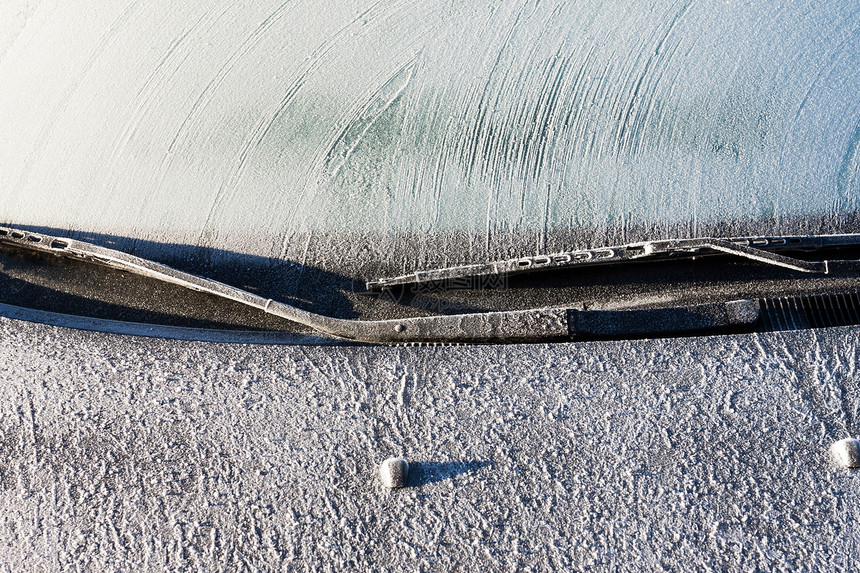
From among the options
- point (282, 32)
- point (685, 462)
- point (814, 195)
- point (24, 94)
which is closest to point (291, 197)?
point (282, 32)

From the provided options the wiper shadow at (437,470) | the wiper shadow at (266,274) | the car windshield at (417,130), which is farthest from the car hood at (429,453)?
the car windshield at (417,130)

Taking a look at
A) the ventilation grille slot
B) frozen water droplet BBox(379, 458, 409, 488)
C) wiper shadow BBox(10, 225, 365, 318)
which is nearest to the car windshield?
wiper shadow BBox(10, 225, 365, 318)

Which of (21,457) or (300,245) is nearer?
(21,457)

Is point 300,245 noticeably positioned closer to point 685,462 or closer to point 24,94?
point 24,94

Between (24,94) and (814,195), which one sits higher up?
(24,94)

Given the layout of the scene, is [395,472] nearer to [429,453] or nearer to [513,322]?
[429,453]

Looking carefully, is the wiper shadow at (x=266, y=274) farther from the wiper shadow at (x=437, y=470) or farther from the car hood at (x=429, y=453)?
the wiper shadow at (x=437, y=470)
